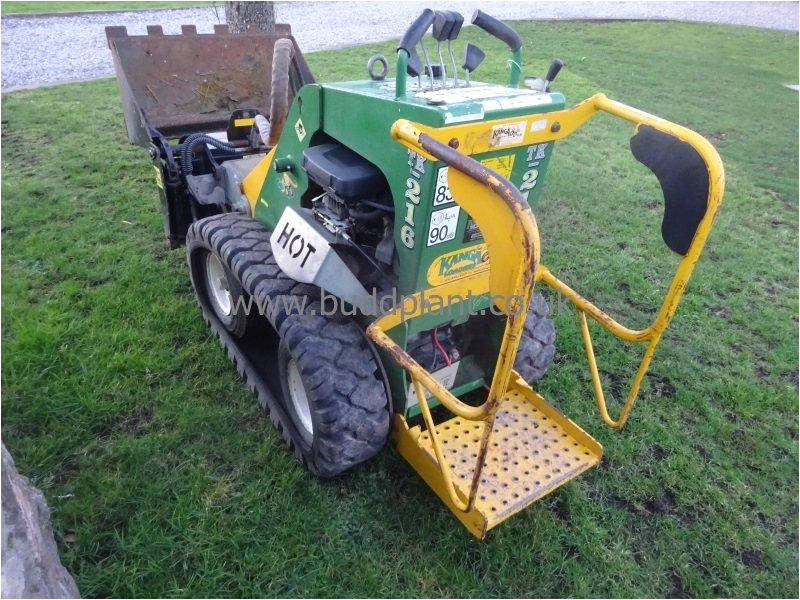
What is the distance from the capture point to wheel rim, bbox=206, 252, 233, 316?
3.07 metres

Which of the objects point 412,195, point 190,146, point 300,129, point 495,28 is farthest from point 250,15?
point 412,195

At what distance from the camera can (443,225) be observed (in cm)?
201

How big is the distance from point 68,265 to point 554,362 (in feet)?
10.4

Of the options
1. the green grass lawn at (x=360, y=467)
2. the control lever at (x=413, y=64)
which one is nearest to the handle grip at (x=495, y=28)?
the control lever at (x=413, y=64)

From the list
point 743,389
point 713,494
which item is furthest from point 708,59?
point 713,494

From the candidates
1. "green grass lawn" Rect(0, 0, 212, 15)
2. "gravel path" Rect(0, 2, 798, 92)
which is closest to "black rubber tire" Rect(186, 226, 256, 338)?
"gravel path" Rect(0, 2, 798, 92)

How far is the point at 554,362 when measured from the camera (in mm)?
3268

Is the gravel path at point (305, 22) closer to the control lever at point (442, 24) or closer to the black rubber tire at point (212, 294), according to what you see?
the black rubber tire at point (212, 294)

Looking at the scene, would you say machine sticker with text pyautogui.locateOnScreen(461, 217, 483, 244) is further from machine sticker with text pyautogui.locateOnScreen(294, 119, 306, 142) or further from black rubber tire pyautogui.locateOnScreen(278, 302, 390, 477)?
machine sticker with text pyautogui.locateOnScreen(294, 119, 306, 142)

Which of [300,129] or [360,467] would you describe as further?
[360,467]

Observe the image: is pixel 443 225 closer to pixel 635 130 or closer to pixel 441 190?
pixel 441 190

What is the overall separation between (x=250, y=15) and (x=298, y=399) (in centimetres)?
465

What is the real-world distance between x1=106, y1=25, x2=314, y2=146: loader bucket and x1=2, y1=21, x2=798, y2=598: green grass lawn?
82 cm

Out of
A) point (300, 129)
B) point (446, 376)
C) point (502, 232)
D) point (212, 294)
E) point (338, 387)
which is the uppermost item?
point (502, 232)
